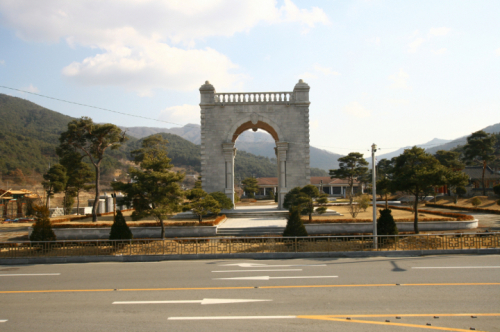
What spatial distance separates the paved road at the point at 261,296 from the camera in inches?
245

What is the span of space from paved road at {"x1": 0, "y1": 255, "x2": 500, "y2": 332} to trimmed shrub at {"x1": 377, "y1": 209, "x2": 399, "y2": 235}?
3.34 m

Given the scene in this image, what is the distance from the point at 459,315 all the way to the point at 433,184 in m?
12.0

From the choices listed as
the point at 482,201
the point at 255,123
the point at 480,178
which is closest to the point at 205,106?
the point at 255,123

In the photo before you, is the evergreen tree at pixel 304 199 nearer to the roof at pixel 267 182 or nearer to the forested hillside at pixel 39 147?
the forested hillside at pixel 39 147

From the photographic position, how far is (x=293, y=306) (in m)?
7.11

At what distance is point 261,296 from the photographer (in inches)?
311

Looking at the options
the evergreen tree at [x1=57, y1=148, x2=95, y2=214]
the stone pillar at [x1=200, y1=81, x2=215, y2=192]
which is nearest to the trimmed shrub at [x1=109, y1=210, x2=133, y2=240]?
the stone pillar at [x1=200, y1=81, x2=215, y2=192]

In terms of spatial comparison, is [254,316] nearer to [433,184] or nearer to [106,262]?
[106,262]

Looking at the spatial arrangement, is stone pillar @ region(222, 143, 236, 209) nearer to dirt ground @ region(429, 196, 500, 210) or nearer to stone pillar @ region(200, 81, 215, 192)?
stone pillar @ region(200, 81, 215, 192)

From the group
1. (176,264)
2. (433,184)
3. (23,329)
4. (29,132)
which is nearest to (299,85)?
(433,184)

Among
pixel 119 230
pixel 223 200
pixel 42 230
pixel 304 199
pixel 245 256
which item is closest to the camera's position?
pixel 245 256

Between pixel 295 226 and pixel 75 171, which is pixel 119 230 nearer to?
pixel 295 226

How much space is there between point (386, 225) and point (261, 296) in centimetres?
985

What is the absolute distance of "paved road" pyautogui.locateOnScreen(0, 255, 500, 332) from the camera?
20.4 feet
